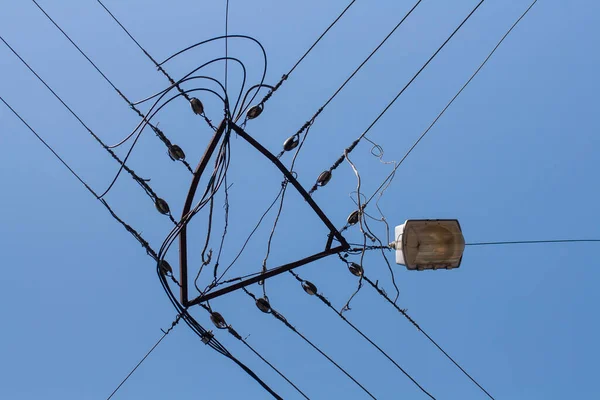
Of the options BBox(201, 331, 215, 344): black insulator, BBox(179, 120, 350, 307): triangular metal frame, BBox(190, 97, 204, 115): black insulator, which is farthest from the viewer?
BBox(201, 331, 215, 344): black insulator

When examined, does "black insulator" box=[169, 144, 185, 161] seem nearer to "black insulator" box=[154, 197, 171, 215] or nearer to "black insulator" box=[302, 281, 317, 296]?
"black insulator" box=[154, 197, 171, 215]

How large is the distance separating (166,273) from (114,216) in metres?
1.21

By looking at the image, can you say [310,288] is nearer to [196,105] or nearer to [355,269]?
[355,269]

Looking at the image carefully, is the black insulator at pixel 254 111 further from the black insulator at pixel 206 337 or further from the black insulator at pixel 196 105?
the black insulator at pixel 206 337

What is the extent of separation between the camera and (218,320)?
7395 millimetres

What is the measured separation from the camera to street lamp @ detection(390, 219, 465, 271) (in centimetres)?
667

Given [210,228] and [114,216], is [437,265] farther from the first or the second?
[114,216]

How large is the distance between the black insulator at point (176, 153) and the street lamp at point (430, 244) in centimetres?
268

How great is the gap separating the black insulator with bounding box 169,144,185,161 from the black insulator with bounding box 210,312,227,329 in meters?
1.90

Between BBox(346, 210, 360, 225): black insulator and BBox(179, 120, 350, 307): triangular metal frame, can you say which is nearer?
BBox(179, 120, 350, 307): triangular metal frame

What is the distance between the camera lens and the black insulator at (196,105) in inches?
278

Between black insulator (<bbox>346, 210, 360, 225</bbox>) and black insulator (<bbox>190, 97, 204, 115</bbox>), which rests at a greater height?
black insulator (<bbox>346, 210, 360, 225</bbox>)

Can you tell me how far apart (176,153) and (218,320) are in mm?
2049

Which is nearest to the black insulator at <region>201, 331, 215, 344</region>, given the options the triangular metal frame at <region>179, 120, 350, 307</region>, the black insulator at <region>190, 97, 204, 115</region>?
the triangular metal frame at <region>179, 120, 350, 307</region>
